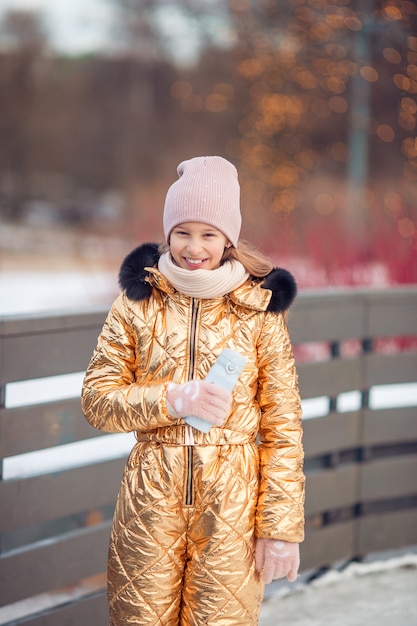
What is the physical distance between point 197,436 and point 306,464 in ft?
6.20

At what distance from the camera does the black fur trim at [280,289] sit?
7.81 ft

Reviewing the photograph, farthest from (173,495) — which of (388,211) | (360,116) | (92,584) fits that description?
(360,116)

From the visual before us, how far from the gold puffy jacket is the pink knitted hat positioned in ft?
0.55

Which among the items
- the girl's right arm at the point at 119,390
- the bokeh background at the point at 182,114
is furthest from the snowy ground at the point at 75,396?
the bokeh background at the point at 182,114

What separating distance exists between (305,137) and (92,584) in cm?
1543

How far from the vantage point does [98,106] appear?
2072cm

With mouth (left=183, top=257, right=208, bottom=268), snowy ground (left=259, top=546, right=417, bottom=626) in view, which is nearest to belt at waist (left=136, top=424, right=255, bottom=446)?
mouth (left=183, top=257, right=208, bottom=268)

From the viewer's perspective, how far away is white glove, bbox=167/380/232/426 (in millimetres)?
2141

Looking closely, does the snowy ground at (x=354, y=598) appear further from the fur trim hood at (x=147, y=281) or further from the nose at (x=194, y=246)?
the nose at (x=194, y=246)

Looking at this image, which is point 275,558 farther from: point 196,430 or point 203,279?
point 203,279

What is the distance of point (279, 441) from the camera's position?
2.33 meters

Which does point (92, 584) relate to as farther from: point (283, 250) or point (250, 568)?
point (283, 250)

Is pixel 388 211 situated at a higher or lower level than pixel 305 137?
lower

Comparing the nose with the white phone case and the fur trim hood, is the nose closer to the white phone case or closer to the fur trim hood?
the fur trim hood
